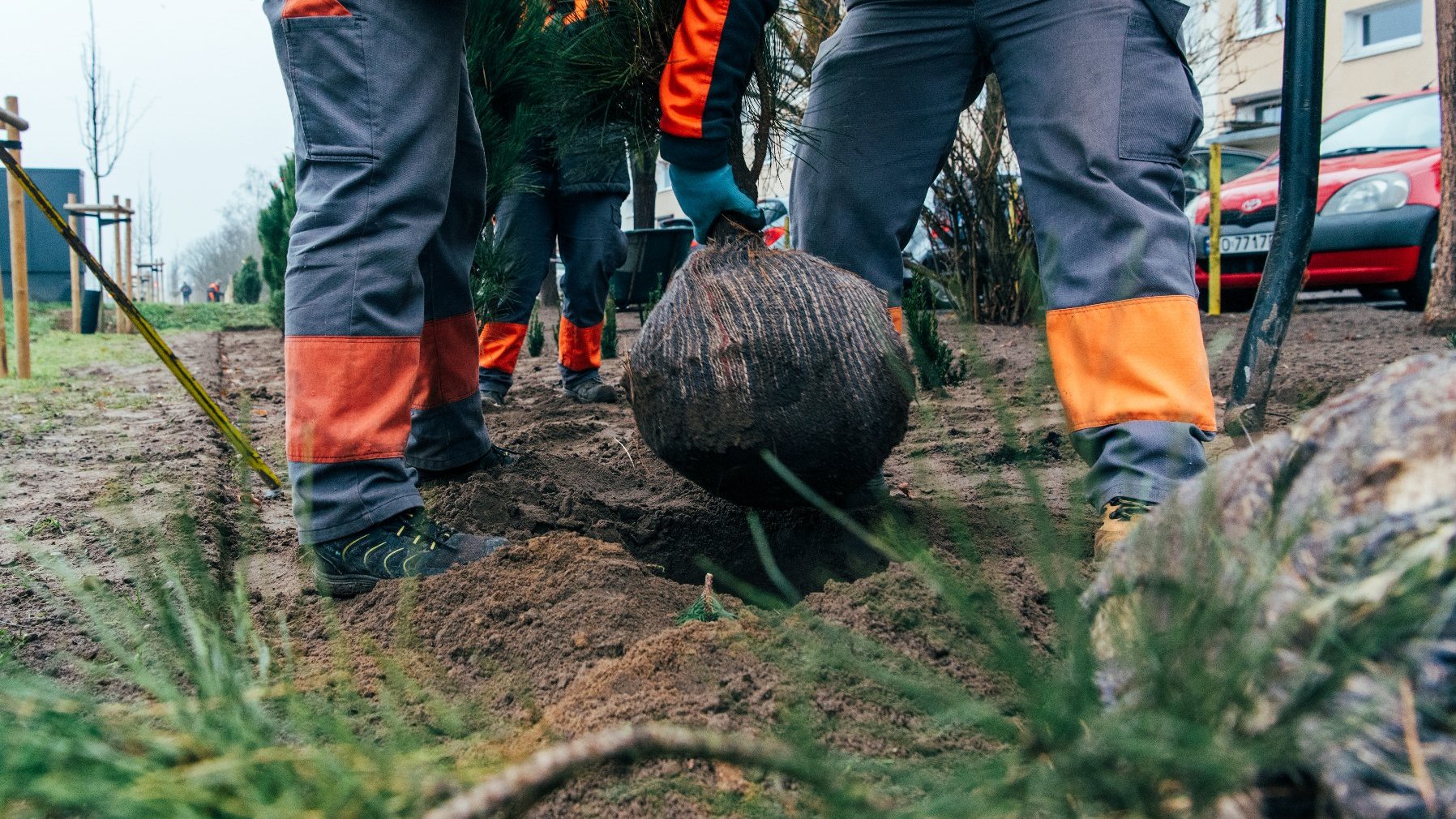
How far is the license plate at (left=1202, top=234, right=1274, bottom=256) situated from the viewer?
291 inches

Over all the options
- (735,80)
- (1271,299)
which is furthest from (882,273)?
(1271,299)

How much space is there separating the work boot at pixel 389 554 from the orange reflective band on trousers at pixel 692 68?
0.93 metres

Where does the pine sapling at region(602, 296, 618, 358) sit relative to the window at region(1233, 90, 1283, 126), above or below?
below

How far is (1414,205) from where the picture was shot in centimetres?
651

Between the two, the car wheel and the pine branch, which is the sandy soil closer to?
the pine branch

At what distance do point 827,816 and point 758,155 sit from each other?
2075 mm

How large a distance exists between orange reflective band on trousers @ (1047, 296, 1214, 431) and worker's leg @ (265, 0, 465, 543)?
1355mm

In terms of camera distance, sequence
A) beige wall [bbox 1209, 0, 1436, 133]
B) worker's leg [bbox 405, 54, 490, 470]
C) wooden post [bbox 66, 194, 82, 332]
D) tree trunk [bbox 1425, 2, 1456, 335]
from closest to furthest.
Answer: worker's leg [bbox 405, 54, 490, 470] → tree trunk [bbox 1425, 2, 1456, 335] → wooden post [bbox 66, 194, 82, 332] → beige wall [bbox 1209, 0, 1436, 133]

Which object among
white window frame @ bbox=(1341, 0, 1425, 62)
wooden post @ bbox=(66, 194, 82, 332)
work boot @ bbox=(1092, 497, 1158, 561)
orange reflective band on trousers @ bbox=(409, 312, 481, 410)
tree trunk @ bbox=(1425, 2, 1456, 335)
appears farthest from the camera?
white window frame @ bbox=(1341, 0, 1425, 62)

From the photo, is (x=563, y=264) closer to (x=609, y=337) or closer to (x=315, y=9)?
(x=609, y=337)

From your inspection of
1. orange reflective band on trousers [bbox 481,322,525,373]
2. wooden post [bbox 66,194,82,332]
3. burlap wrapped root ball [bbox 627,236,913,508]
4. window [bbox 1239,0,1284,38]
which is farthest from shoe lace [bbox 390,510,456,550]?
window [bbox 1239,0,1284,38]

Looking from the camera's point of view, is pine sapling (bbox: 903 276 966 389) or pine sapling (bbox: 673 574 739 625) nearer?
pine sapling (bbox: 673 574 739 625)

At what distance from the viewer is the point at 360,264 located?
197 centimetres

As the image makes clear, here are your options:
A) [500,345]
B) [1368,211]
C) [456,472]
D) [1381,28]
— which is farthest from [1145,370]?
[1381,28]
